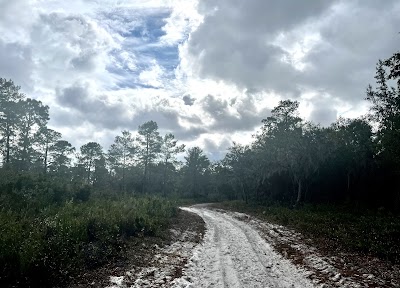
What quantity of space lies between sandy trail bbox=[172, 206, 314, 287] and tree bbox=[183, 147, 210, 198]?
5509 cm

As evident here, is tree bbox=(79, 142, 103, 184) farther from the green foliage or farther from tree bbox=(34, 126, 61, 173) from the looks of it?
the green foliage

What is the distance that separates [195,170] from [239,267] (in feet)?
200

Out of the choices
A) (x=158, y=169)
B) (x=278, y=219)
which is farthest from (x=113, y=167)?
(x=278, y=219)

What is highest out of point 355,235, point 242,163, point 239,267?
point 242,163

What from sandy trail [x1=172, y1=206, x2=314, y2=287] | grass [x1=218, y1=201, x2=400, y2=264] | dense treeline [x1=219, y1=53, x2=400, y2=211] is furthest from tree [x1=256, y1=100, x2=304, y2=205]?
sandy trail [x1=172, y1=206, x2=314, y2=287]

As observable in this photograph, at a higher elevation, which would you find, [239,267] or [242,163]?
[242,163]

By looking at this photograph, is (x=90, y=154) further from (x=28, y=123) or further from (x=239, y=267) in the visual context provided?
(x=239, y=267)

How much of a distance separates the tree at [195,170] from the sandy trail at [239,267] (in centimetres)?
5509

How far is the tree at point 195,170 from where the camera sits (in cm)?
7025

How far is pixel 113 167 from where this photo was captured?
71.8m

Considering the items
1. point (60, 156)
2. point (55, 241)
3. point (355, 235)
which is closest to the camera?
point (55, 241)

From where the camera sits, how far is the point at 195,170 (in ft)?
233

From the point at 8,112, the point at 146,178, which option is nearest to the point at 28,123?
the point at 8,112

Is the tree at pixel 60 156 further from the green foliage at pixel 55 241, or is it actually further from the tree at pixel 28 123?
the green foliage at pixel 55 241
